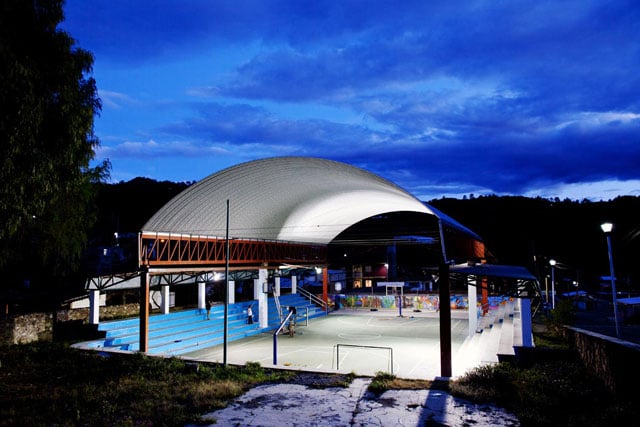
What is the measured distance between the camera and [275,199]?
26.4 metres

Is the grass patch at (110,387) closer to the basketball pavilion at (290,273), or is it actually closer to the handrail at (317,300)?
the basketball pavilion at (290,273)

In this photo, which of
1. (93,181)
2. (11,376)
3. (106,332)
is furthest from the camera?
(93,181)

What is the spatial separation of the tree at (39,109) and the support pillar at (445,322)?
41.8 ft

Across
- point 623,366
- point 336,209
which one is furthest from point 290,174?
point 623,366

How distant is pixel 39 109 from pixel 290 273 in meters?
26.8

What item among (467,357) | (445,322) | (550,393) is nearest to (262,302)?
(467,357)

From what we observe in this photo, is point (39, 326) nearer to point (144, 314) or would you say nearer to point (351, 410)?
point (144, 314)

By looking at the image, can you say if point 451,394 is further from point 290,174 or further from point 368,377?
point 290,174

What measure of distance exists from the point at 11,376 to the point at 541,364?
53.2ft

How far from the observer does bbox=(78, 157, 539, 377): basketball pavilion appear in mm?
17797

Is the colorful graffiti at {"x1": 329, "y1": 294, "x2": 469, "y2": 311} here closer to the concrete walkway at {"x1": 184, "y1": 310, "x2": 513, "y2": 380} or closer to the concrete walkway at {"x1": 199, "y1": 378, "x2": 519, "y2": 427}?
the concrete walkway at {"x1": 184, "y1": 310, "x2": 513, "y2": 380}

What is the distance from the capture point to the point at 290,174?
2353 cm

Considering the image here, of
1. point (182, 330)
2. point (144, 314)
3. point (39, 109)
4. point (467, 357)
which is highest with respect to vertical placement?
point (39, 109)

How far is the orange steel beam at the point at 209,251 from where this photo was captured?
2019cm
